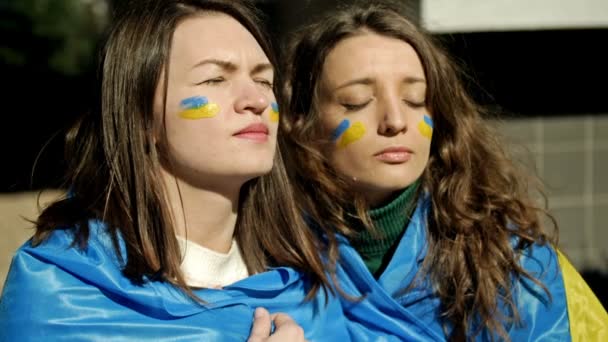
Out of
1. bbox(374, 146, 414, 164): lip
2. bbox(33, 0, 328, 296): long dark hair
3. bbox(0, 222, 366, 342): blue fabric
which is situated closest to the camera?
bbox(0, 222, 366, 342): blue fabric

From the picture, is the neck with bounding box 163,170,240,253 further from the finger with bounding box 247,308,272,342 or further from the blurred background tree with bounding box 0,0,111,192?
the blurred background tree with bounding box 0,0,111,192

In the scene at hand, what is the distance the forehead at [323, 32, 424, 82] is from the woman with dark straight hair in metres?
0.38

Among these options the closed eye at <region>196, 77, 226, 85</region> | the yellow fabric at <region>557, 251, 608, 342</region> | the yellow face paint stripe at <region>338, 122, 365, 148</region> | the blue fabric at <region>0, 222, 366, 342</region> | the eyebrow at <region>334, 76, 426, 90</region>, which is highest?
the eyebrow at <region>334, 76, 426, 90</region>

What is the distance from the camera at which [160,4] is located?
2.25m

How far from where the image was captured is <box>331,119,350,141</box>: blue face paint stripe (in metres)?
2.62

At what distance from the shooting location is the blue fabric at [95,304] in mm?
2006

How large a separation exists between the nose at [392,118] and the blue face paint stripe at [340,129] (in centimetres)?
13

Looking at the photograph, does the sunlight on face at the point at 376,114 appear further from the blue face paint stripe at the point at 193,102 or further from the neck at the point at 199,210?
the blue face paint stripe at the point at 193,102

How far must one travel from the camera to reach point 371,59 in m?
2.59

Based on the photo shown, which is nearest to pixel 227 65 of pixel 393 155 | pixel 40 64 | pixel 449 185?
pixel 393 155

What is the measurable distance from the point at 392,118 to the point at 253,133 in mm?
549

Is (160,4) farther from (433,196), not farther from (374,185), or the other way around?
(433,196)

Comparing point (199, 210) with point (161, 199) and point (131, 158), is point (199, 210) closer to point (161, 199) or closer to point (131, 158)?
point (161, 199)

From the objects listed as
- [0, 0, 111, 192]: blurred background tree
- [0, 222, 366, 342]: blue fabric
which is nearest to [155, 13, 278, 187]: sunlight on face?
[0, 222, 366, 342]: blue fabric
